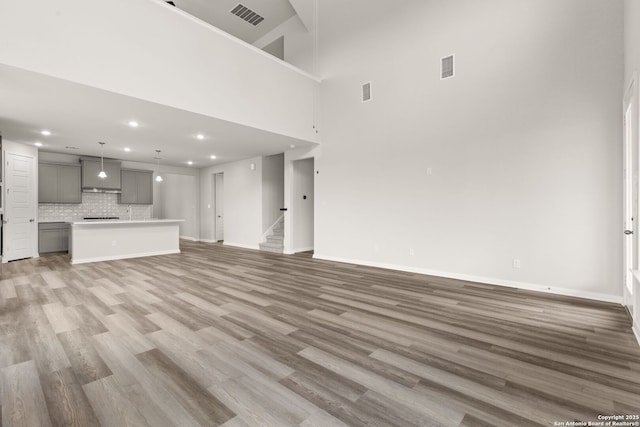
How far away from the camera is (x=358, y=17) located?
20.3 feet

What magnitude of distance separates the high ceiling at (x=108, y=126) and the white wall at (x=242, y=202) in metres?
0.69

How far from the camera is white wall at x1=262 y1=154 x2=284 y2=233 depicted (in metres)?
8.61

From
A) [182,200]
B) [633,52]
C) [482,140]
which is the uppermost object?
[633,52]

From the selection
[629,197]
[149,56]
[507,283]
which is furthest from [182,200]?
[629,197]

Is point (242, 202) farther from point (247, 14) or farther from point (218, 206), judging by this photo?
point (247, 14)

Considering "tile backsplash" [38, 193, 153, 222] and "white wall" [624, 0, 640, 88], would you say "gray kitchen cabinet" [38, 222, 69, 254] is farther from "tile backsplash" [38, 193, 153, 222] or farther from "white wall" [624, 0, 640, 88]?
"white wall" [624, 0, 640, 88]

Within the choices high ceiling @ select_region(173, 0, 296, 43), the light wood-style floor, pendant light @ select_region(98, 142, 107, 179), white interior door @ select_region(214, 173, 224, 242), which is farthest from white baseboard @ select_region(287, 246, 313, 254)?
high ceiling @ select_region(173, 0, 296, 43)

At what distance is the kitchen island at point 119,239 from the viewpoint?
6.44m

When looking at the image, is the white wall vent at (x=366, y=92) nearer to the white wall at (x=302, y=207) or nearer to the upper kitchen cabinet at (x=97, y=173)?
the white wall at (x=302, y=207)

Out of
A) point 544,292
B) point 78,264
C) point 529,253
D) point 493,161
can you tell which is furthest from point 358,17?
point 78,264

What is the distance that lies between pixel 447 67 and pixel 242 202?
668cm

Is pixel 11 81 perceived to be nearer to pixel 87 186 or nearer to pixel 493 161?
pixel 87 186

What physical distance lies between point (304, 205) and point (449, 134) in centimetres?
434

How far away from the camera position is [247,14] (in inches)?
308
